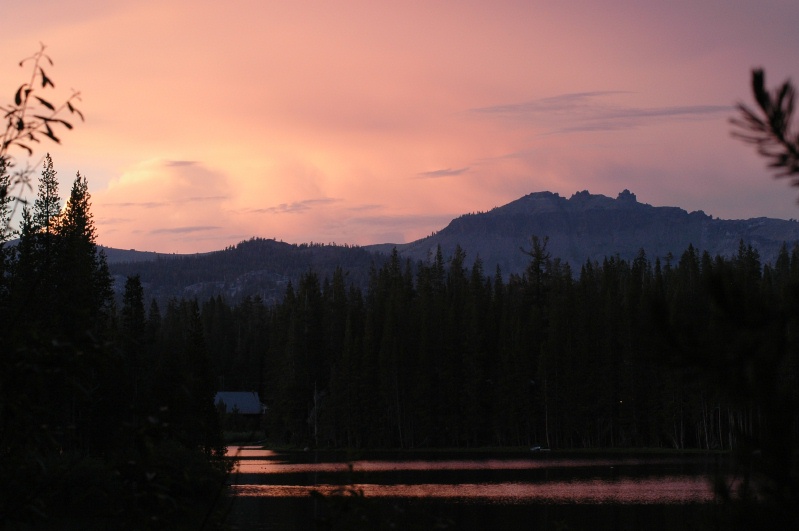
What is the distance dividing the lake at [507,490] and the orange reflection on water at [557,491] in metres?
0.05

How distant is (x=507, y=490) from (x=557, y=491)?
245 centimetres

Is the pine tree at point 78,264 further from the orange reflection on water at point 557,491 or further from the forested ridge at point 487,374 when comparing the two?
the forested ridge at point 487,374

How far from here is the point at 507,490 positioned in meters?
46.6

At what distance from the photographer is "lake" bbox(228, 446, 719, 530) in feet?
114

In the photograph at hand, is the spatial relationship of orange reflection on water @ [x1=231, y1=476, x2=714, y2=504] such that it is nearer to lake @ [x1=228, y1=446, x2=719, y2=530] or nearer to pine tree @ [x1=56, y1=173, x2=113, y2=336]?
lake @ [x1=228, y1=446, x2=719, y2=530]

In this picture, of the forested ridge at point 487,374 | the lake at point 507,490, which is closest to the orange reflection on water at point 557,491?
the lake at point 507,490

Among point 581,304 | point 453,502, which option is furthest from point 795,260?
point 453,502

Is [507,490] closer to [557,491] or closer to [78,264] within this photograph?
[557,491]

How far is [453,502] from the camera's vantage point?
4116 centimetres

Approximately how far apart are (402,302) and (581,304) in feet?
68.6

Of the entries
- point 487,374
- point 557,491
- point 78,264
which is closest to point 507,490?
point 557,491

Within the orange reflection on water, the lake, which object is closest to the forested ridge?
the lake

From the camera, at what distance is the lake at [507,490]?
3462 cm

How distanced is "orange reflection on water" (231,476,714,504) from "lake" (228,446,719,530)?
0.15 ft
